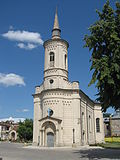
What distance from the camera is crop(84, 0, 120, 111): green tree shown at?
56.6 feet

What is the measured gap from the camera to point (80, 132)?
3341cm

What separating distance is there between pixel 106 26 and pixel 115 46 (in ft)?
7.03

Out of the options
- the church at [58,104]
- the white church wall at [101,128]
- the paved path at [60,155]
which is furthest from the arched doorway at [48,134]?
the white church wall at [101,128]

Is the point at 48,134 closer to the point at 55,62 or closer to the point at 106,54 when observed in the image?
the point at 55,62

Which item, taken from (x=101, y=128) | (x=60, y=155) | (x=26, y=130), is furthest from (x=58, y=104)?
(x=26, y=130)

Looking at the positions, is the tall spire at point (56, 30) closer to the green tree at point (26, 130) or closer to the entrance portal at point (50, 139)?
the entrance portal at point (50, 139)

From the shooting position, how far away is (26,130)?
51906 millimetres

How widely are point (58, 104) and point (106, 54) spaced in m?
16.8

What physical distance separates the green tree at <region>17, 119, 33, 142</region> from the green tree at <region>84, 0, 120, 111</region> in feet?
119

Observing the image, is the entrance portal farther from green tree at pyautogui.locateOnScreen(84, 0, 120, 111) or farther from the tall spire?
the tall spire

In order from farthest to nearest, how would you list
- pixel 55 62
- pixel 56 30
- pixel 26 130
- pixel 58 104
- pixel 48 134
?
pixel 26 130
pixel 56 30
pixel 55 62
pixel 58 104
pixel 48 134

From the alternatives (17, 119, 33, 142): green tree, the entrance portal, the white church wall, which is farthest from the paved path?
(17, 119, 33, 142): green tree

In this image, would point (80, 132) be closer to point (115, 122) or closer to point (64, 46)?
point (64, 46)

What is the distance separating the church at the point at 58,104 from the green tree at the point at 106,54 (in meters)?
14.9
